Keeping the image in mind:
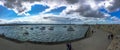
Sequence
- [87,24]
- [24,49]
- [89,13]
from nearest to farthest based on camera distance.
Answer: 1. [24,49]
2. [89,13]
3. [87,24]

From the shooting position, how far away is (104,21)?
1714 centimetres

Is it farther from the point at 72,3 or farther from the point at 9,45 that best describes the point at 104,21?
the point at 9,45

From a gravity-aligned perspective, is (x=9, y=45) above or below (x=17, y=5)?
below

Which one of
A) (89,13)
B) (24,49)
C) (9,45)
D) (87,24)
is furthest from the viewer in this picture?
(87,24)

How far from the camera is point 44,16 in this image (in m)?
Result: 17.6

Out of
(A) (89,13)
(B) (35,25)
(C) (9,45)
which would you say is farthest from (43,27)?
(C) (9,45)

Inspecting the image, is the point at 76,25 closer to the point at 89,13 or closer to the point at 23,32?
the point at 89,13

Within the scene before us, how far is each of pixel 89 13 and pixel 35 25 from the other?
3.56 meters

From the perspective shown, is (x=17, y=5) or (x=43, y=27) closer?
(x=17, y=5)

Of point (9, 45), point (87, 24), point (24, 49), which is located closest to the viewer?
point (24, 49)

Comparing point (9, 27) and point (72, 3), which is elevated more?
point (72, 3)

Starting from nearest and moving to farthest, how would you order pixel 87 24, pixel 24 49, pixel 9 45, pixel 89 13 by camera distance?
pixel 24 49
pixel 9 45
pixel 89 13
pixel 87 24

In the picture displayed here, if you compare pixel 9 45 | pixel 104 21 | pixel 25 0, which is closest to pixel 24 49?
pixel 9 45

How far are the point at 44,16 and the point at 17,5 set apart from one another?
5.18 ft
